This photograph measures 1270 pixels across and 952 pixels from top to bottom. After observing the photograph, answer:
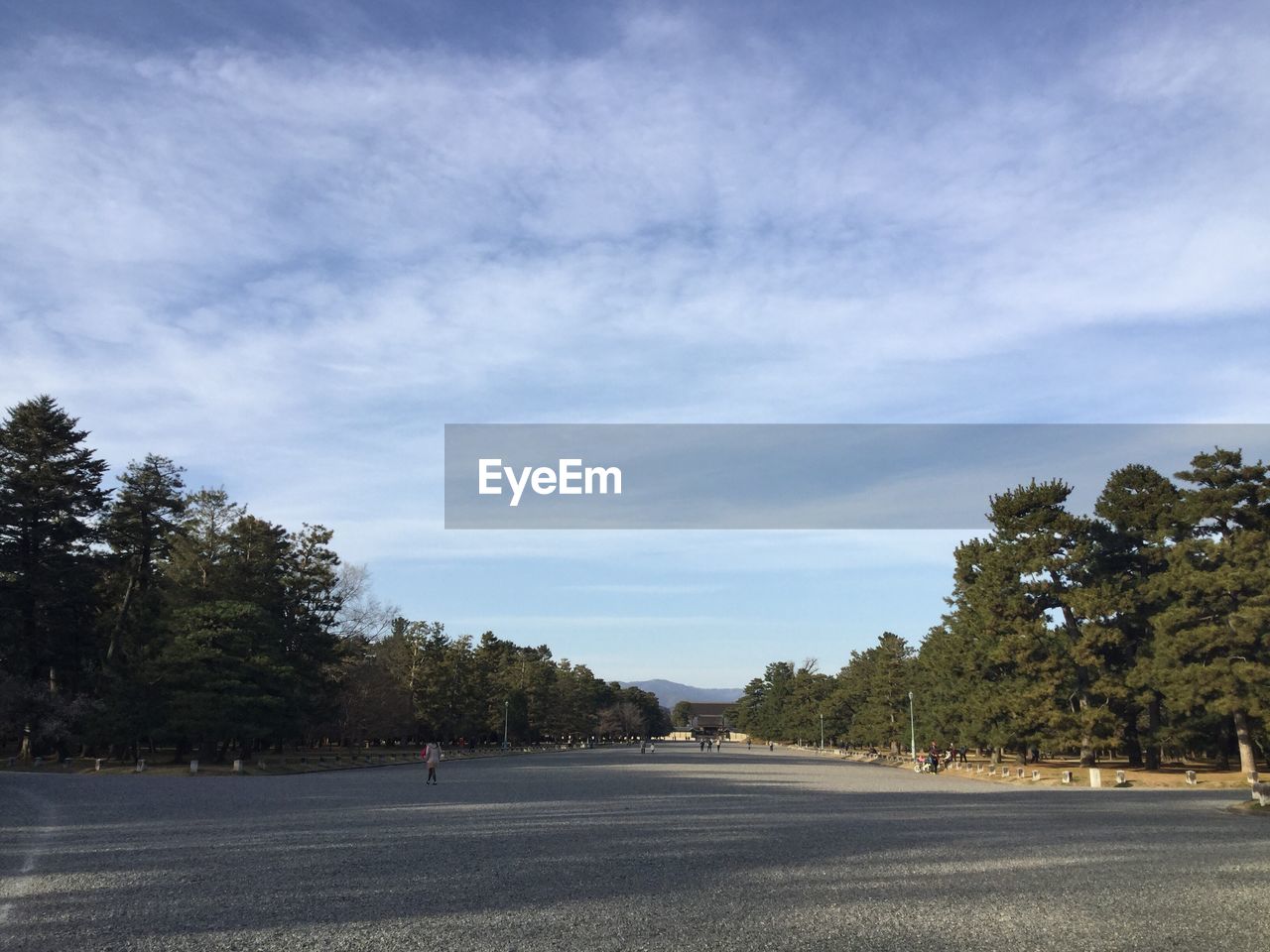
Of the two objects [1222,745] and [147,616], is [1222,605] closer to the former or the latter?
[1222,745]

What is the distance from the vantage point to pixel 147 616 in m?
54.9

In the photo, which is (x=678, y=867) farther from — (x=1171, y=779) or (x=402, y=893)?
(x=1171, y=779)

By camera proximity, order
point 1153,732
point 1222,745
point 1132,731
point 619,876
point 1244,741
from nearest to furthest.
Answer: point 619,876, point 1244,741, point 1153,732, point 1222,745, point 1132,731

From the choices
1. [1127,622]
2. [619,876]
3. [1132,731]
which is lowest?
[1132,731]

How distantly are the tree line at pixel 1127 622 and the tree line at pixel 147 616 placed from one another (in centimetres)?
3571

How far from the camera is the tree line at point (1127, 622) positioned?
1576 inches

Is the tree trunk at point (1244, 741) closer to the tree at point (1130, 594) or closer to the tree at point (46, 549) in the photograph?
the tree at point (1130, 594)

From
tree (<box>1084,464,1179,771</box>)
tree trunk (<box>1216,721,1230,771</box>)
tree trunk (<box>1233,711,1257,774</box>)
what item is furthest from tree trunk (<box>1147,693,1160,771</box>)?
tree trunk (<box>1233,711,1257,774</box>)

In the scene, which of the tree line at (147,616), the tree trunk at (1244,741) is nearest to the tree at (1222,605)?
the tree trunk at (1244,741)

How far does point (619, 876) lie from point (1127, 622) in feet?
139

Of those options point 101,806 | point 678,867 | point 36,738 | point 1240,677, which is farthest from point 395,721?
point 678,867

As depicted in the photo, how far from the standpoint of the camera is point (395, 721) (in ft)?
230

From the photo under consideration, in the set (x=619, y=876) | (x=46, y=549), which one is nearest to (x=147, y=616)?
(x=46, y=549)

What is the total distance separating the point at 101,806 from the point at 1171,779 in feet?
133
